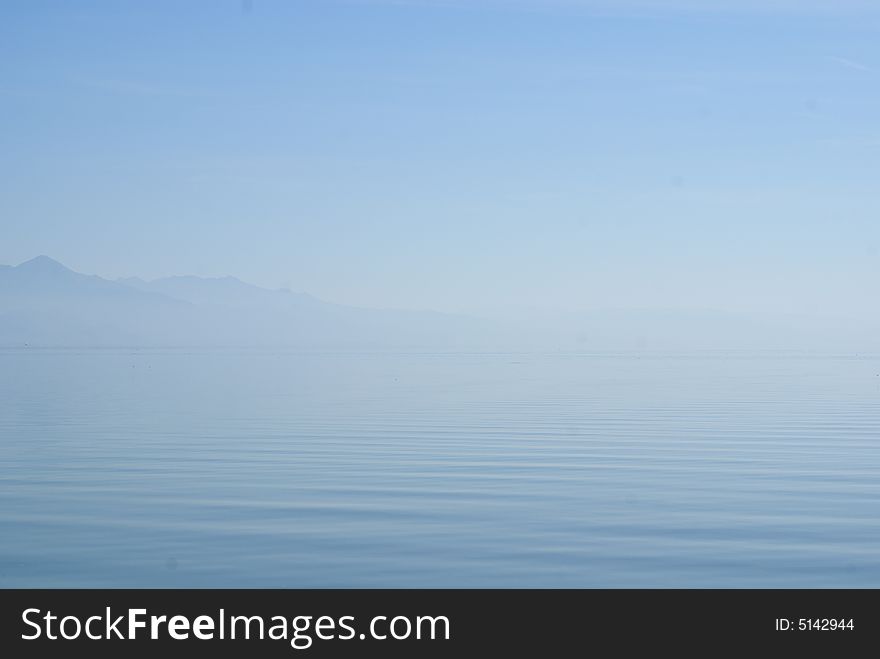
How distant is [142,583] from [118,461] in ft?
43.4

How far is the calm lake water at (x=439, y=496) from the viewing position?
1611 centimetres

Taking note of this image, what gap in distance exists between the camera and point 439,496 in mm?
22578

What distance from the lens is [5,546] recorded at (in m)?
17.5
